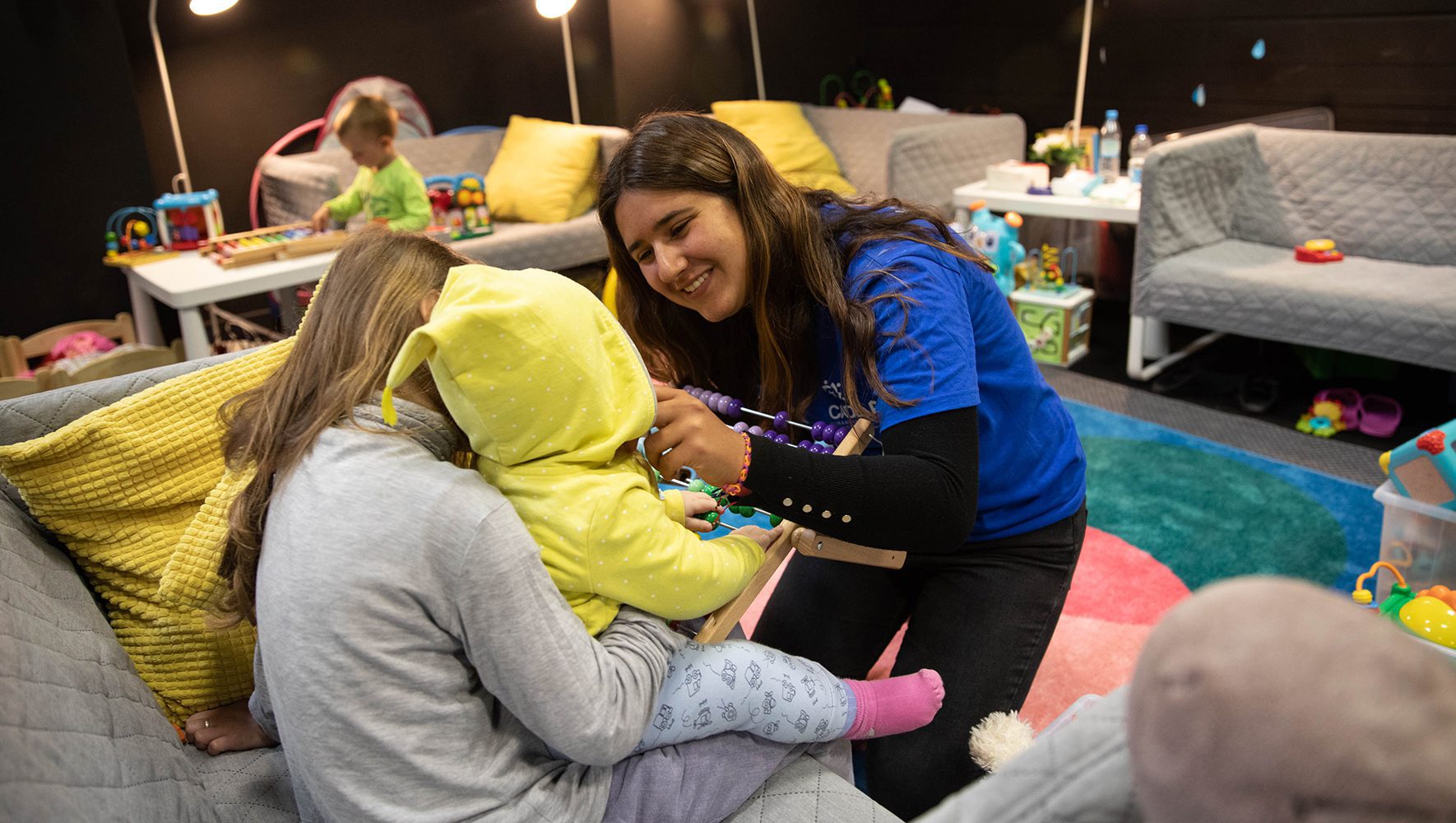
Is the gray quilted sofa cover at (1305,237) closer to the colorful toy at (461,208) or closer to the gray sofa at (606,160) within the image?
the gray sofa at (606,160)

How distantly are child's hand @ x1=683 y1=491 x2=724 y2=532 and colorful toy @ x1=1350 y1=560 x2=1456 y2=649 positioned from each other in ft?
3.43

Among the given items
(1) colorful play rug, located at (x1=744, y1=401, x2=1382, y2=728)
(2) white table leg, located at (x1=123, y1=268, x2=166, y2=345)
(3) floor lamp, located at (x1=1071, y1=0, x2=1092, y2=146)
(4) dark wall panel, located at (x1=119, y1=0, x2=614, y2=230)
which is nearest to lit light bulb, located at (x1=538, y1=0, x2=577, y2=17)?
(4) dark wall panel, located at (x1=119, y1=0, x2=614, y2=230)

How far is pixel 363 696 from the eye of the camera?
95 centimetres

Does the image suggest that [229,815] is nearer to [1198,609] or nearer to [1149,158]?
[1198,609]

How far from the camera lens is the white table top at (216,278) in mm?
3004

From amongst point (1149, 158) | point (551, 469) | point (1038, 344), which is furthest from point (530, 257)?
point (551, 469)

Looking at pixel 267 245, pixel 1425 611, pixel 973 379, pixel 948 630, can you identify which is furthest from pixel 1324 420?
pixel 267 245

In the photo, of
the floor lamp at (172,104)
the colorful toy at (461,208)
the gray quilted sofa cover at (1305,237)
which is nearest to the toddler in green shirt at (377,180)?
the colorful toy at (461,208)

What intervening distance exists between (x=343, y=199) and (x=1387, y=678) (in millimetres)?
3626

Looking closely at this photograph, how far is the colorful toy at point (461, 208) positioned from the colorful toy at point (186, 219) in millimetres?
754

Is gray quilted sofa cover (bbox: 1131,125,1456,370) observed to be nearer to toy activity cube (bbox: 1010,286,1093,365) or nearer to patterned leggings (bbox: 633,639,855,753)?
toy activity cube (bbox: 1010,286,1093,365)

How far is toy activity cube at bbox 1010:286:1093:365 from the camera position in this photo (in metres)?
3.65

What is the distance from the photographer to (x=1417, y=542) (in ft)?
6.30

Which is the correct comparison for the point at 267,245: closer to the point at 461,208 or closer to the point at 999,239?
the point at 461,208
